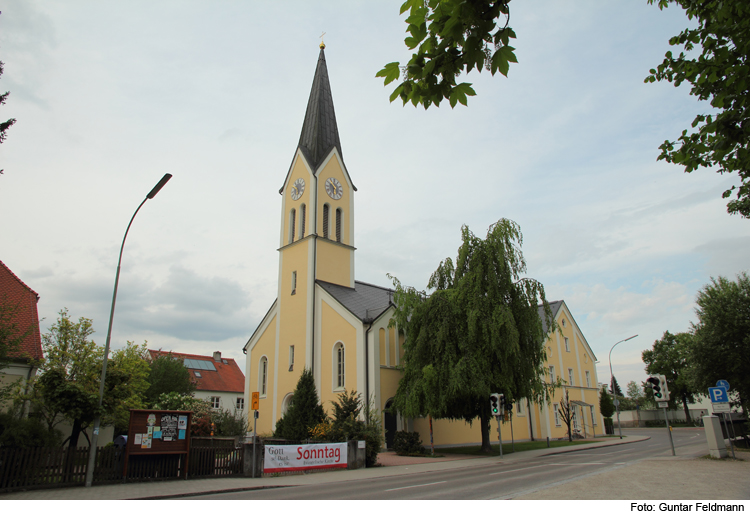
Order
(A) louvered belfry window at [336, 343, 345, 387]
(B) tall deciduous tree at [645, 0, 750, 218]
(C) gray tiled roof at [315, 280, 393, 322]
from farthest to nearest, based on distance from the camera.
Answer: (C) gray tiled roof at [315, 280, 393, 322] < (A) louvered belfry window at [336, 343, 345, 387] < (B) tall deciduous tree at [645, 0, 750, 218]

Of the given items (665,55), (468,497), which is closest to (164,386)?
(468,497)

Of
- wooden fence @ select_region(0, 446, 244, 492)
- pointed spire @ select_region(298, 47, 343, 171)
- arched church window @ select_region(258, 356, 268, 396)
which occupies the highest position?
pointed spire @ select_region(298, 47, 343, 171)

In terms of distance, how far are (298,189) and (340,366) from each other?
504 inches

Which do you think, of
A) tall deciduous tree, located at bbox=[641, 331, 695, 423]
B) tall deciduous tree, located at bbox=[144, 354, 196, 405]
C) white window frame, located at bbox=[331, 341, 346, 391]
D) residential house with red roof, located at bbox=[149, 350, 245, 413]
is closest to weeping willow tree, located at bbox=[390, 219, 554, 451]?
white window frame, located at bbox=[331, 341, 346, 391]

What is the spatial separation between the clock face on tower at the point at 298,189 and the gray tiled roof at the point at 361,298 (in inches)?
265

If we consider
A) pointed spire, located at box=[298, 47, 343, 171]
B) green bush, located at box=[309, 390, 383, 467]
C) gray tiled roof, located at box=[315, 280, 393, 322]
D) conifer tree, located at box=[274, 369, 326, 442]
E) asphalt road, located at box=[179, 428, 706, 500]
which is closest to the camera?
asphalt road, located at box=[179, 428, 706, 500]

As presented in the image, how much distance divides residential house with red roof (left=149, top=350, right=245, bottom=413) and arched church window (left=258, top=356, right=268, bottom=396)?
1869 cm

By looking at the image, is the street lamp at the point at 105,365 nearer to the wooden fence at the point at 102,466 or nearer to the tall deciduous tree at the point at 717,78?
the wooden fence at the point at 102,466

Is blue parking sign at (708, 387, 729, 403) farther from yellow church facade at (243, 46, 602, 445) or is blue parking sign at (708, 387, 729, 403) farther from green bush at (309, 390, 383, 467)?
green bush at (309, 390, 383, 467)

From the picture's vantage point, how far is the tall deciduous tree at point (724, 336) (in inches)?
855

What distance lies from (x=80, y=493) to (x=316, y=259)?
1976cm

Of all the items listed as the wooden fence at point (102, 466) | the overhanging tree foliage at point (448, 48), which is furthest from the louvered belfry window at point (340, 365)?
the overhanging tree foliage at point (448, 48)

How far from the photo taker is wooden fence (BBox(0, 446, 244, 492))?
39.4ft

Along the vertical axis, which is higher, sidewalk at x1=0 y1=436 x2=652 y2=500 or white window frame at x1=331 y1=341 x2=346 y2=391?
white window frame at x1=331 y1=341 x2=346 y2=391
